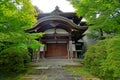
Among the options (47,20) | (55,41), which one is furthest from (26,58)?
(55,41)

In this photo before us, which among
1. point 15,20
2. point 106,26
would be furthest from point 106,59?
point 15,20

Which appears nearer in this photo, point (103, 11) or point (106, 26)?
point (103, 11)

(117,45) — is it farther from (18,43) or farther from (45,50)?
(45,50)

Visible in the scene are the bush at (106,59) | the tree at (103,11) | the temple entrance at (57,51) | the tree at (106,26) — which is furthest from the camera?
the temple entrance at (57,51)

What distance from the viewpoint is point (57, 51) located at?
2348 centimetres

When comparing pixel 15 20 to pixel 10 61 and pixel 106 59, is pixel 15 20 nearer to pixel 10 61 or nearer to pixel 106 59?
pixel 10 61

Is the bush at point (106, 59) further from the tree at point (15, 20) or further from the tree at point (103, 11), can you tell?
the tree at point (15, 20)

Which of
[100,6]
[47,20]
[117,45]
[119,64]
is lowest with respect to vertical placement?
[119,64]

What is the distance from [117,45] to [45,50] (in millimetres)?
15430

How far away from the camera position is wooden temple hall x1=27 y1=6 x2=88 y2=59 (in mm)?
21203

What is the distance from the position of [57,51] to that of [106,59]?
44.3 ft

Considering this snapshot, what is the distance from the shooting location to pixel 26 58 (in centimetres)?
1542

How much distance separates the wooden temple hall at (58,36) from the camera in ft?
69.6

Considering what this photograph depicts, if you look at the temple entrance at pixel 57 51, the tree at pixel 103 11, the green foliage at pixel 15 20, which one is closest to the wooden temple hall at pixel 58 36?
the temple entrance at pixel 57 51
